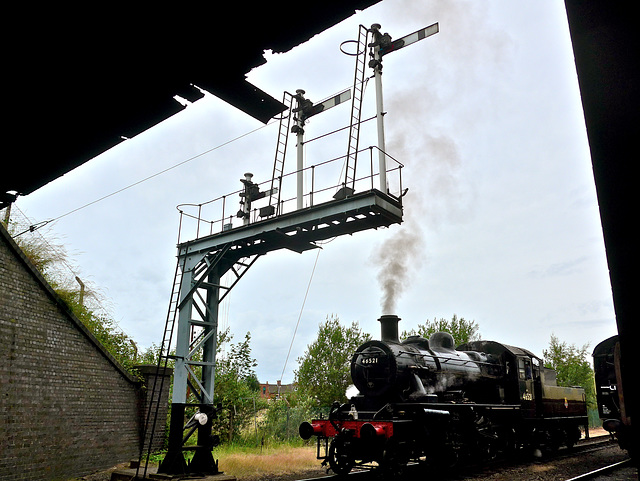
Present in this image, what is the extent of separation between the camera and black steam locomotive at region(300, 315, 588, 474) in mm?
10570

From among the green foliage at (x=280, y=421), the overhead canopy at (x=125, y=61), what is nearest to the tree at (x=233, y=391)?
the green foliage at (x=280, y=421)

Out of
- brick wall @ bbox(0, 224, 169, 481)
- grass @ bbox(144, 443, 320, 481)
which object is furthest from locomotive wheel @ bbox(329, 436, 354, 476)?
brick wall @ bbox(0, 224, 169, 481)

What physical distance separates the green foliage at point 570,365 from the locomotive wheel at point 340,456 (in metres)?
28.0

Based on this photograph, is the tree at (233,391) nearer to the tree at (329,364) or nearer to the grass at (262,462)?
the grass at (262,462)

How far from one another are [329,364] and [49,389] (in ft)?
58.4

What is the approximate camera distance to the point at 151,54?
2.23m

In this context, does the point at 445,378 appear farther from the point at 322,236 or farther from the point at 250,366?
the point at 250,366

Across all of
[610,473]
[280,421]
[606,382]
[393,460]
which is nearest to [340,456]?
[393,460]

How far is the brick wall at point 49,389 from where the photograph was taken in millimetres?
9508

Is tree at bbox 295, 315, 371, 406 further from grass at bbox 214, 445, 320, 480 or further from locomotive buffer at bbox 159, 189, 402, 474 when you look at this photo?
locomotive buffer at bbox 159, 189, 402, 474

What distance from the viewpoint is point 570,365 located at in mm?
35656

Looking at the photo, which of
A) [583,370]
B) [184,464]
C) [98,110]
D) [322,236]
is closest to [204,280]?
[322,236]

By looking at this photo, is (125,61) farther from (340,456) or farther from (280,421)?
(280,421)

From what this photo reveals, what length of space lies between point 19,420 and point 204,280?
15.1 ft
